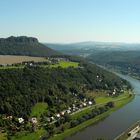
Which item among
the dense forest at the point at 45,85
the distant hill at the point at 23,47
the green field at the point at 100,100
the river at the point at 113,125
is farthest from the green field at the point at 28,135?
the distant hill at the point at 23,47

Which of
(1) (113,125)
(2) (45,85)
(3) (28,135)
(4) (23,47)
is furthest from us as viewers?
(4) (23,47)

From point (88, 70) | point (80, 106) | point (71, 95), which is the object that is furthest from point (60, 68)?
point (80, 106)

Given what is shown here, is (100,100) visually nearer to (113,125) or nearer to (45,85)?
(45,85)

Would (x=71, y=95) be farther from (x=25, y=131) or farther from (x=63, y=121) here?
(x=25, y=131)

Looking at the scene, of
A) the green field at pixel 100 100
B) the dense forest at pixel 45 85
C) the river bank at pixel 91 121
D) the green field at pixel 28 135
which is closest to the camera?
the green field at pixel 28 135

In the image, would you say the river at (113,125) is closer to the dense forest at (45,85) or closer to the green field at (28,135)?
the green field at (28,135)

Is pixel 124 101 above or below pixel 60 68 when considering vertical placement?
below

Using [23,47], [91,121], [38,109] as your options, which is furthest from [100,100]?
[23,47]
